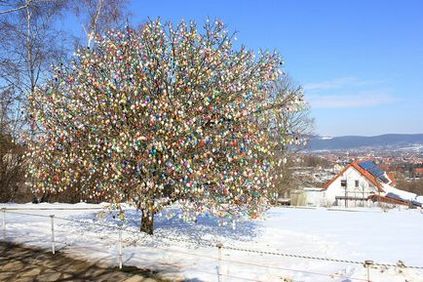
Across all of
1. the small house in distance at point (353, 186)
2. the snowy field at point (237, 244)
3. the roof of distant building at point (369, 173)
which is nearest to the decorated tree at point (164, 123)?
the snowy field at point (237, 244)

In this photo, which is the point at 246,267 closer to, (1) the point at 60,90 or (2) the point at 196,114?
(2) the point at 196,114

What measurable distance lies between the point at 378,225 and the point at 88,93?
13864mm

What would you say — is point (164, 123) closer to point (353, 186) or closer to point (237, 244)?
point (237, 244)

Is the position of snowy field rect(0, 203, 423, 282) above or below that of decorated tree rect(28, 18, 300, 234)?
below

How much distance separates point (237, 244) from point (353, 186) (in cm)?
5893

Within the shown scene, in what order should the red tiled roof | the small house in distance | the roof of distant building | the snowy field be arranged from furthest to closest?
1. the roof of distant building
2. the small house in distance
3. the red tiled roof
4. the snowy field

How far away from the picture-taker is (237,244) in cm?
Answer: 1359

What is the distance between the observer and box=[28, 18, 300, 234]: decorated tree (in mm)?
11344

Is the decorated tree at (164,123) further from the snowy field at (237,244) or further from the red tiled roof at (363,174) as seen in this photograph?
the red tiled roof at (363,174)

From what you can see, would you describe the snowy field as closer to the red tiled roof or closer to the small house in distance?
the red tiled roof

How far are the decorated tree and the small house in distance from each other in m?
54.9

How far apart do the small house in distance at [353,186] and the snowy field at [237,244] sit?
4765 cm

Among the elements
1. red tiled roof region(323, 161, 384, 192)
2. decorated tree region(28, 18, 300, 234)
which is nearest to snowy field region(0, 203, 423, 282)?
decorated tree region(28, 18, 300, 234)

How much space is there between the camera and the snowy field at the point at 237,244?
1012 cm
